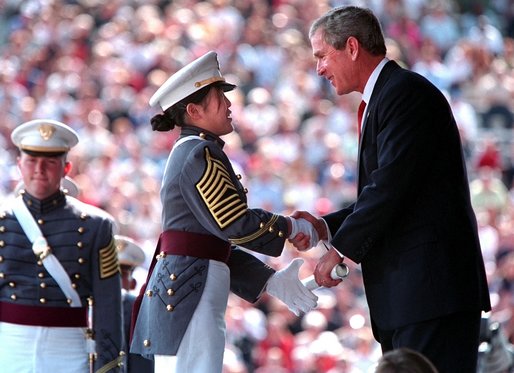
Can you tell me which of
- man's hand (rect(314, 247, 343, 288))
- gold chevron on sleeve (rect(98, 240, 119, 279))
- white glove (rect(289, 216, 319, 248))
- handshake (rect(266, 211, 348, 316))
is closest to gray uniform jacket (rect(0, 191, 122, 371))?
gold chevron on sleeve (rect(98, 240, 119, 279))

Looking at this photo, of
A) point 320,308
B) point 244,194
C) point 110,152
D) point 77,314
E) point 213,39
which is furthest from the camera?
point 213,39

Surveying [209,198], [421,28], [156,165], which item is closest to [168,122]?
[209,198]

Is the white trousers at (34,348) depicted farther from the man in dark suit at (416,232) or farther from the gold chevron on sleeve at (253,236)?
the man in dark suit at (416,232)

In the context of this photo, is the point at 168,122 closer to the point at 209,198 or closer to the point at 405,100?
the point at 209,198

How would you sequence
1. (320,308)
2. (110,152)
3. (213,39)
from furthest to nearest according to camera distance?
(213,39) < (110,152) < (320,308)

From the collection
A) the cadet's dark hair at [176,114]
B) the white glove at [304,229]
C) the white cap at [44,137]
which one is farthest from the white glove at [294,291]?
the white cap at [44,137]

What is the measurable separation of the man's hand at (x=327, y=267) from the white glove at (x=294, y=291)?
23 cm

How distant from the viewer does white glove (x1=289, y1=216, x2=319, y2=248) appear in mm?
6586

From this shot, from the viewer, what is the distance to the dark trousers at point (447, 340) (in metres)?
6.05

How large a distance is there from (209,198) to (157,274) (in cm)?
44

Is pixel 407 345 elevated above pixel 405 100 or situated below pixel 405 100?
below

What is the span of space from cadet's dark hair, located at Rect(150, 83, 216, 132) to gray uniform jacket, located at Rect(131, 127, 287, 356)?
0.15 meters

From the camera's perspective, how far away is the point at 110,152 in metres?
16.7

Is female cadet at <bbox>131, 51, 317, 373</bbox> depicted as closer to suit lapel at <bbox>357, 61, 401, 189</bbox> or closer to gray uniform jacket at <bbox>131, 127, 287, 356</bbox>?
gray uniform jacket at <bbox>131, 127, 287, 356</bbox>
